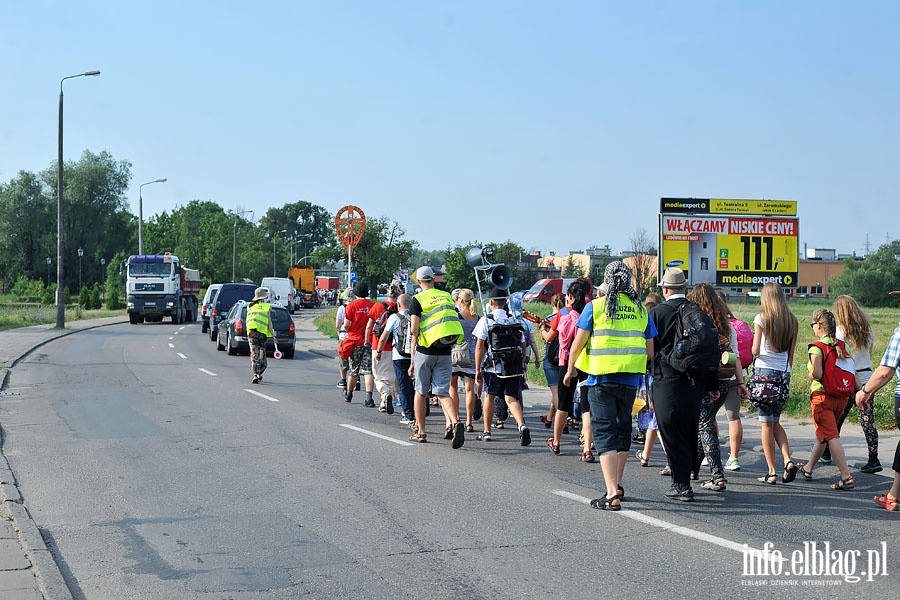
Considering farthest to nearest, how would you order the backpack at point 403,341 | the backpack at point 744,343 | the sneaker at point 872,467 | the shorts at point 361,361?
1. the shorts at point 361,361
2. the backpack at point 403,341
3. the backpack at point 744,343
4. the sneaker at point 872,467

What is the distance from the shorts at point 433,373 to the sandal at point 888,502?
4576 millimetres

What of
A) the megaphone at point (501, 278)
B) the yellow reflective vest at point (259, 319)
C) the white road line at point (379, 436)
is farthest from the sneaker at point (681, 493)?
the yellow reflective vest at point (259, 319)

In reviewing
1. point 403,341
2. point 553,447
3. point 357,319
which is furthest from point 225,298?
point 553,447

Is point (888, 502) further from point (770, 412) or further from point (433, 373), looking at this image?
point (433, 373)

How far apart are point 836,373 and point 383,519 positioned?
4.22 meters

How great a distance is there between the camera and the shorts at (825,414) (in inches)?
330

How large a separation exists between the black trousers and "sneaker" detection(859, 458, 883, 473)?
2470mm

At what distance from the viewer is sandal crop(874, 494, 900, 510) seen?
7465 mm

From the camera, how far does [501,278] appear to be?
1073 cm

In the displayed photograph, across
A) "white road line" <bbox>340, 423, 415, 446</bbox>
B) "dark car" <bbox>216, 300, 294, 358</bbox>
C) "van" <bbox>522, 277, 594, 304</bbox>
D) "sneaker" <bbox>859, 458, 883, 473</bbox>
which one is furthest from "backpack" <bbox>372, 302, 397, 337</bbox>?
"van" <bbox>522, 277, 594, 304</bbox>

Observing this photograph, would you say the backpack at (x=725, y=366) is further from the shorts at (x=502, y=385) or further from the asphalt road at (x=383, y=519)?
the shorts at (x=502, y=385)

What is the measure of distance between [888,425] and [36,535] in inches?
388

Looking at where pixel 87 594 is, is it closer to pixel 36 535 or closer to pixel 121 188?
pixel 36 535

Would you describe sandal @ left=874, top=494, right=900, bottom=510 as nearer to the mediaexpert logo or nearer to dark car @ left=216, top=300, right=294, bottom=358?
the mediaexpert logo
